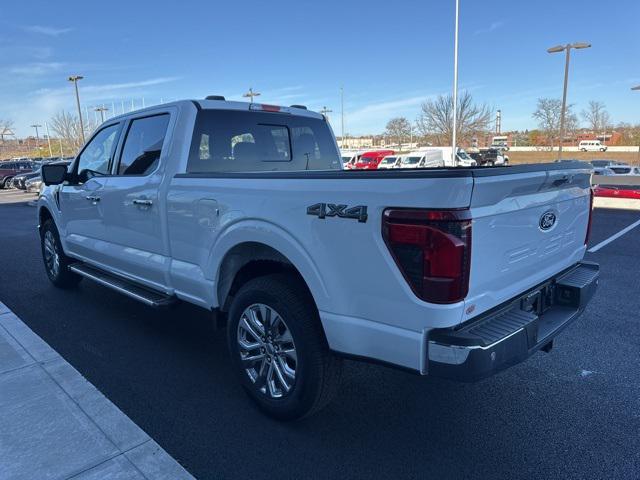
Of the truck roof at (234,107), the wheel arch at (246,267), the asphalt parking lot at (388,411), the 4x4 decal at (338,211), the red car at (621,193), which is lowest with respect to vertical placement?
the asphalt parking lot at (388,411)

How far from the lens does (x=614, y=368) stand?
362 cm

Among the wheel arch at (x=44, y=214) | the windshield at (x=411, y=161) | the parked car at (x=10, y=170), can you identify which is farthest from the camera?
the parked car at (x=10, y=170)

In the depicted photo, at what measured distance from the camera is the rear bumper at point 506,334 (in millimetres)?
2162

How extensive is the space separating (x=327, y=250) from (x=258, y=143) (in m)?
2.06

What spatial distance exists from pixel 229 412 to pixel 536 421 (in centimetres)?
194

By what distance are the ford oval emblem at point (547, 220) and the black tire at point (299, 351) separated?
4.53ft

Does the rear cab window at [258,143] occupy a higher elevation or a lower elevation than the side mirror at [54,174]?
higher

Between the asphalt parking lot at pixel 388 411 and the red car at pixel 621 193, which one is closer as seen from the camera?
the asphalt parking lot at pixel 388 411

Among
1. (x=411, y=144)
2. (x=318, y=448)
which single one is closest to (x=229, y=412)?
(x=318, y=448)

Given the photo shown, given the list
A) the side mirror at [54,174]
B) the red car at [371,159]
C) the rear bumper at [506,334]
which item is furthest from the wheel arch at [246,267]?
the red car at [371,159]

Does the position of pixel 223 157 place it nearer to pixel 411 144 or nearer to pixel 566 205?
pixel 566 205

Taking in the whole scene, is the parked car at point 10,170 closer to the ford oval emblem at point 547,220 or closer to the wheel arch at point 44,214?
the wheel arch at point 44,214

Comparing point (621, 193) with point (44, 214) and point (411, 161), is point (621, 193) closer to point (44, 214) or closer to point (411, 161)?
point (44, 214)

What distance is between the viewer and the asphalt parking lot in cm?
259
